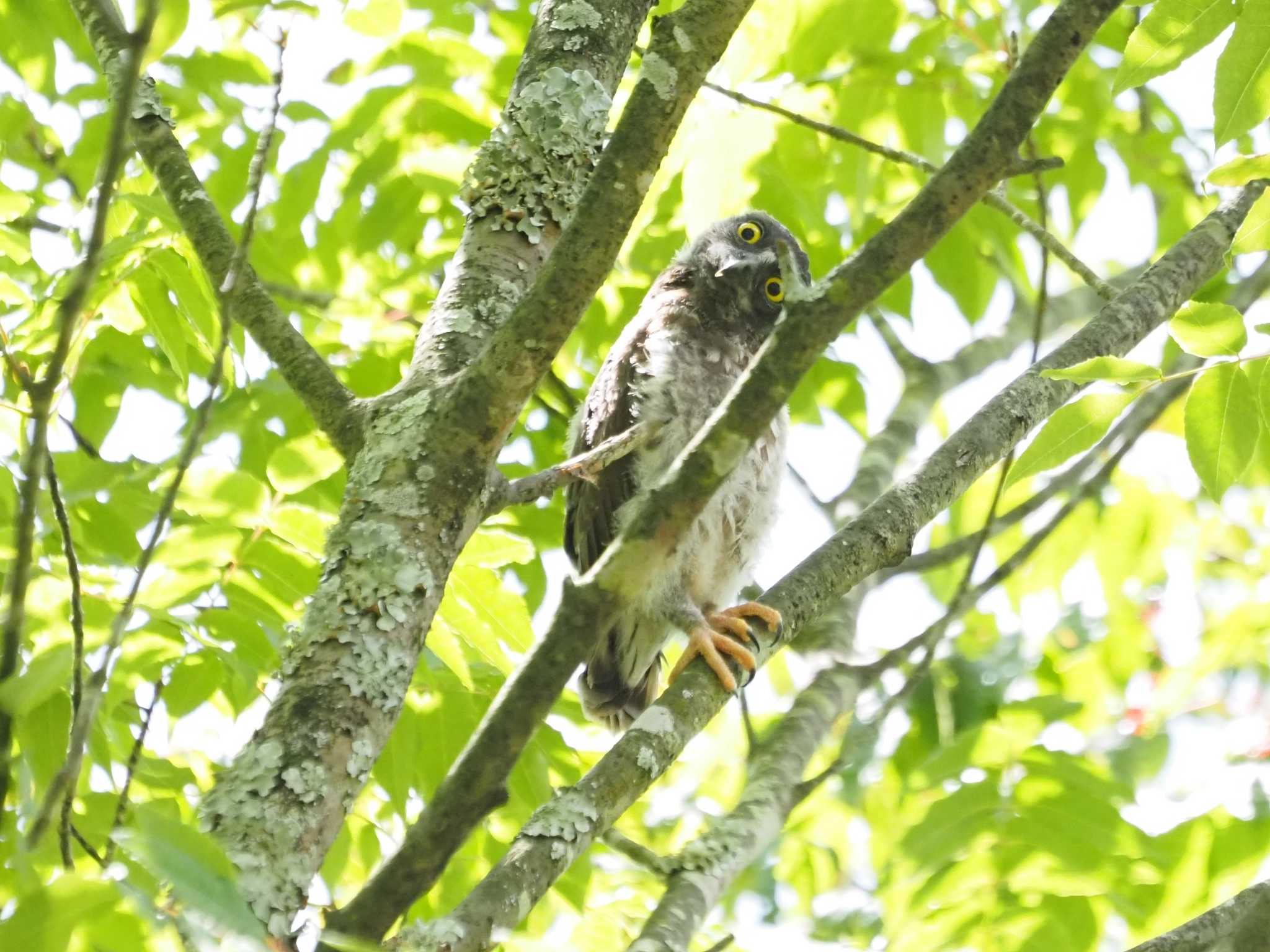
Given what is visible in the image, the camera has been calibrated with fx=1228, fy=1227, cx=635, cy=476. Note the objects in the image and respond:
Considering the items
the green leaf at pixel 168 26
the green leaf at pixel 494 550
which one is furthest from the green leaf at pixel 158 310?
the green leaf at pixel 168 26

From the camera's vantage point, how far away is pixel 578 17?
2.62m

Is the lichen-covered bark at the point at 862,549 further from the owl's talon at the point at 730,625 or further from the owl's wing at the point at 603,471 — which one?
the owl's wing at the point at 603,471

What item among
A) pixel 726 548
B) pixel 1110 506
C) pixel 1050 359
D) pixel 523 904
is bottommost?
pixel 523 904

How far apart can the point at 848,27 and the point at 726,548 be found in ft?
6.18

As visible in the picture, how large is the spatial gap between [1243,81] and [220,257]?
1.98 m

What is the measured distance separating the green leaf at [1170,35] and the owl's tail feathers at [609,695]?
2.88m

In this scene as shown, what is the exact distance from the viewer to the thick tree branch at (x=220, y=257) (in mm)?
2338

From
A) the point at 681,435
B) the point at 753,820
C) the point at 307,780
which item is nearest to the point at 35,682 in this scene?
the point at 307,780

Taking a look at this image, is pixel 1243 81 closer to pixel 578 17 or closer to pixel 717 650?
pixel 578 17

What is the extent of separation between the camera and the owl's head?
15.7 feet

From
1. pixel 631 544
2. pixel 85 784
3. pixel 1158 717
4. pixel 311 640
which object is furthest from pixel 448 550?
pixel 1158 717

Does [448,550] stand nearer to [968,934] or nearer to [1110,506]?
[968,934]

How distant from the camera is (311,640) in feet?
6.54

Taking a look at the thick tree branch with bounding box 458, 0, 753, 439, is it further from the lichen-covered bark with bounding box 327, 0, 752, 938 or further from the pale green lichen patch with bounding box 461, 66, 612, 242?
the pale green lichen patch with bounding box 461, 66, 612, 242
